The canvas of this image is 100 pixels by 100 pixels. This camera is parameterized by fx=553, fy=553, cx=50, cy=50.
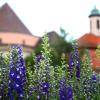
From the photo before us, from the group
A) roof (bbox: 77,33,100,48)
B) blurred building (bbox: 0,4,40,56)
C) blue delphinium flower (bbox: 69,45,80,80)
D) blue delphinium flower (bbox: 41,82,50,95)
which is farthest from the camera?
blurred building (bbox: 0,4,40,56)

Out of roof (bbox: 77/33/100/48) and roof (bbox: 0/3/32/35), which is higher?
roof (bbox: 0/3/32/35)

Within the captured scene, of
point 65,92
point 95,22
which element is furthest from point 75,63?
point 95,22

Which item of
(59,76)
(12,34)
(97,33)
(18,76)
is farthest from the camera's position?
(97,33)

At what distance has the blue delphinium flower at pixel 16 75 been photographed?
6.38m

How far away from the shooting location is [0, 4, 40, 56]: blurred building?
7131 cm

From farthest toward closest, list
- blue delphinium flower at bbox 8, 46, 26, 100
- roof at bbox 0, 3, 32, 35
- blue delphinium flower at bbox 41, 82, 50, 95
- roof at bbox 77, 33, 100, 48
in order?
1. roof at bbox 0, 3, 32, 35
2. roof at bbox 77, 33, 100, 48
3. blue delphinium flower at bbox 41, 82, 50, 95
4. blue delphinium flower at bbox 8, 46, 26, 100

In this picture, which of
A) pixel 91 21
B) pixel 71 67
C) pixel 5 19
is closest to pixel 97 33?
pixel 91 21

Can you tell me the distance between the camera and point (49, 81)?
6695mm

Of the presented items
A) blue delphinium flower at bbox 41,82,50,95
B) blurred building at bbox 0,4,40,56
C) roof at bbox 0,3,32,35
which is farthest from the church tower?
blue delphinium flower at bbox 41,82,50,95

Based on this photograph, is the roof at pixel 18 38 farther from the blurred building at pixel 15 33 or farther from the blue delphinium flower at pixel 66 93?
the blue delphinium flower at pixel 66 93

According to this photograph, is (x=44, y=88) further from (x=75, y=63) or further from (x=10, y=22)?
(x=10, y=22)

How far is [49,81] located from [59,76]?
0.50 meters

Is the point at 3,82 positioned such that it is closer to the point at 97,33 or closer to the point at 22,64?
the point at 22,64

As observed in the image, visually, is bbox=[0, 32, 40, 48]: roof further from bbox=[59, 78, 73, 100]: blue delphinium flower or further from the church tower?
bbox=[59, 78, 73, 100]: blue delphinium flower
